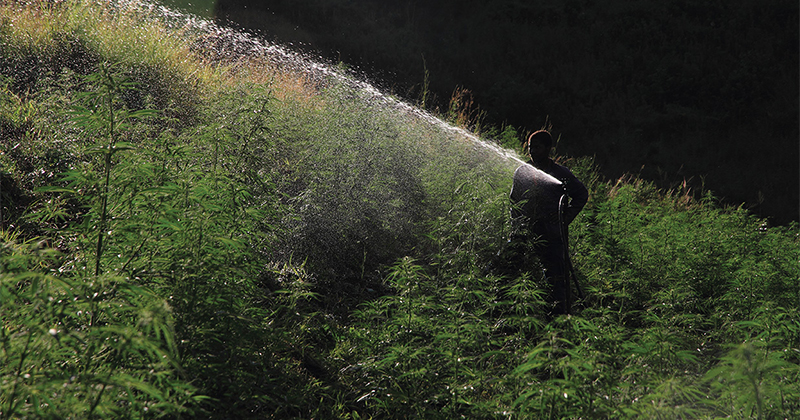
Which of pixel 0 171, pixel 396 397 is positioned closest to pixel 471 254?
pixel 396 397

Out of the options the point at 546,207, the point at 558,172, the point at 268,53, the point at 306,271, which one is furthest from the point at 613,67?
the point at 306,271

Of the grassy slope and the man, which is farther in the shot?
the man

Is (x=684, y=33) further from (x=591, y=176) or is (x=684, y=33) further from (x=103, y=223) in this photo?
(x=103, y=223)

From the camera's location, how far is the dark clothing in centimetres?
379

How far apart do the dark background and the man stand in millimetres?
6534

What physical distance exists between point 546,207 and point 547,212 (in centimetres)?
4

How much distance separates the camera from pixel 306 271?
3826 millimetres

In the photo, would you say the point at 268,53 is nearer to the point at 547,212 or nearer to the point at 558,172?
the point at 558,172

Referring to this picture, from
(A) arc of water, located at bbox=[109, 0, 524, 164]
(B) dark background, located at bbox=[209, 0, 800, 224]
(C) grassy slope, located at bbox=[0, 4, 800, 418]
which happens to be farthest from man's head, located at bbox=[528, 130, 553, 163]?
(B) dark background, located at bbox=[209, 0, 800, 224]

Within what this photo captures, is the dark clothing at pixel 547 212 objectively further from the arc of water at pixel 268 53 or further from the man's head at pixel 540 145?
the arc of water at pixel 268 53

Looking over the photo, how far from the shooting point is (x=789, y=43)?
14742 mm

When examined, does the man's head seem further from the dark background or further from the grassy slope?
the dark background

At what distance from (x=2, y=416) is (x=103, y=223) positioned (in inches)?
29.8

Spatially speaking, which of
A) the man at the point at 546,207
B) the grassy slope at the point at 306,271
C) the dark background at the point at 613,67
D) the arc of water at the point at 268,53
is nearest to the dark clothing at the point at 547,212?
A: the man at the point at 546,207
